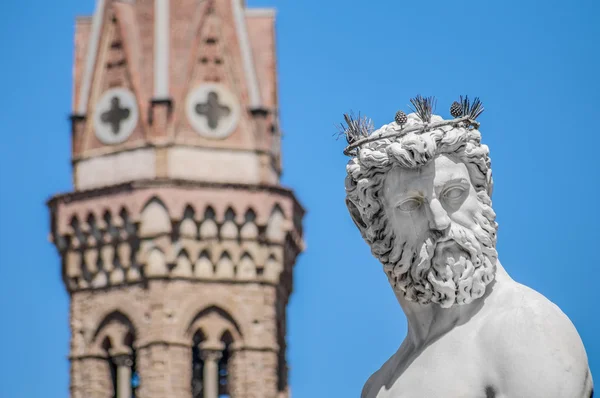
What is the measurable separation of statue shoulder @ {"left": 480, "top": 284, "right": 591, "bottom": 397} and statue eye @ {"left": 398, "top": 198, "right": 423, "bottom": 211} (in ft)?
1.10

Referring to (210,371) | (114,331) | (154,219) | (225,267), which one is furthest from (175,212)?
(210,371)

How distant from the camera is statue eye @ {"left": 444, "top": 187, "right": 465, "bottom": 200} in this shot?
5.26 meters

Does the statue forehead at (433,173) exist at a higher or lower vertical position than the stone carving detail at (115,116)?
lower

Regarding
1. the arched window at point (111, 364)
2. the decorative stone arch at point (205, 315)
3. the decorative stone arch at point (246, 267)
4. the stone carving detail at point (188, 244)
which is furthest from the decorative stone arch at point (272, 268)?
the arched window at point (111, 364)

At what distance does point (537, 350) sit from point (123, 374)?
3621 centimetres

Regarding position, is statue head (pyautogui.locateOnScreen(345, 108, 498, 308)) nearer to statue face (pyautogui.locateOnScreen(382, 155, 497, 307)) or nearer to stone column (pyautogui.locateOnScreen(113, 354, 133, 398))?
statue face (pyautogui.locateOnScreen(382, 155, 497, 307))

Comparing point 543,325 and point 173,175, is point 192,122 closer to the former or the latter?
point 173,175

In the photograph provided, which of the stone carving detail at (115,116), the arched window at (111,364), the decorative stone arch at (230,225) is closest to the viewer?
the decorative stone arch at (230,225)

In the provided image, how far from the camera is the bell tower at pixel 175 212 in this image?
40.7 metres

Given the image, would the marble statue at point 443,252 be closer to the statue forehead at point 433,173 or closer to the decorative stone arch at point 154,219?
the statue forehead at point 433,173

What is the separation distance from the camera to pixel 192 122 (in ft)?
138

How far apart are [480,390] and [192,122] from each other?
37.0m

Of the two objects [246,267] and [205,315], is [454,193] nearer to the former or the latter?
[205,315]

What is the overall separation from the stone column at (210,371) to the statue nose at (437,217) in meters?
35.5
